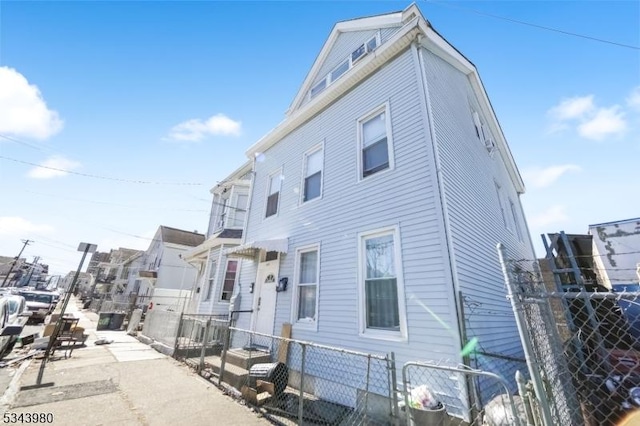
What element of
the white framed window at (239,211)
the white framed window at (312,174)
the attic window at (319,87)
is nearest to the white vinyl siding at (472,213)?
the white framed window at (312,174)

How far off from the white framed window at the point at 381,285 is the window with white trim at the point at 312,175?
2.36 metres

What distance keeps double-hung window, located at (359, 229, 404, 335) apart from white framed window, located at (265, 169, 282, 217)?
4.06 m

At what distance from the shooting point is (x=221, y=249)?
11664mm

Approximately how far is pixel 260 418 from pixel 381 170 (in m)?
5.12

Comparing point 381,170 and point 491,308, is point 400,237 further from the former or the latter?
point 491,308

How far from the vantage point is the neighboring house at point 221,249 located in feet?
36.7

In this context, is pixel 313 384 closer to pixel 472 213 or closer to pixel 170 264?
pixel 472 213

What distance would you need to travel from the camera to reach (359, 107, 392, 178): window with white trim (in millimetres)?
6020

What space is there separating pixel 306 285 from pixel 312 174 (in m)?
3.22

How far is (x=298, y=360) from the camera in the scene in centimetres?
608

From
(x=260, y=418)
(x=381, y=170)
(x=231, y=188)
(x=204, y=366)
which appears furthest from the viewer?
(x=231, y=188)

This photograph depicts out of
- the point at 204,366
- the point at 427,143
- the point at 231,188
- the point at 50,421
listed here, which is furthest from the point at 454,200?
the point at 231,188

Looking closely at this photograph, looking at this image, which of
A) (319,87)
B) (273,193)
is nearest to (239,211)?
(273,193)

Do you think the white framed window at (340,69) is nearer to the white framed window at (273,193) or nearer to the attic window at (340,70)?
the attic window at (340,70)
